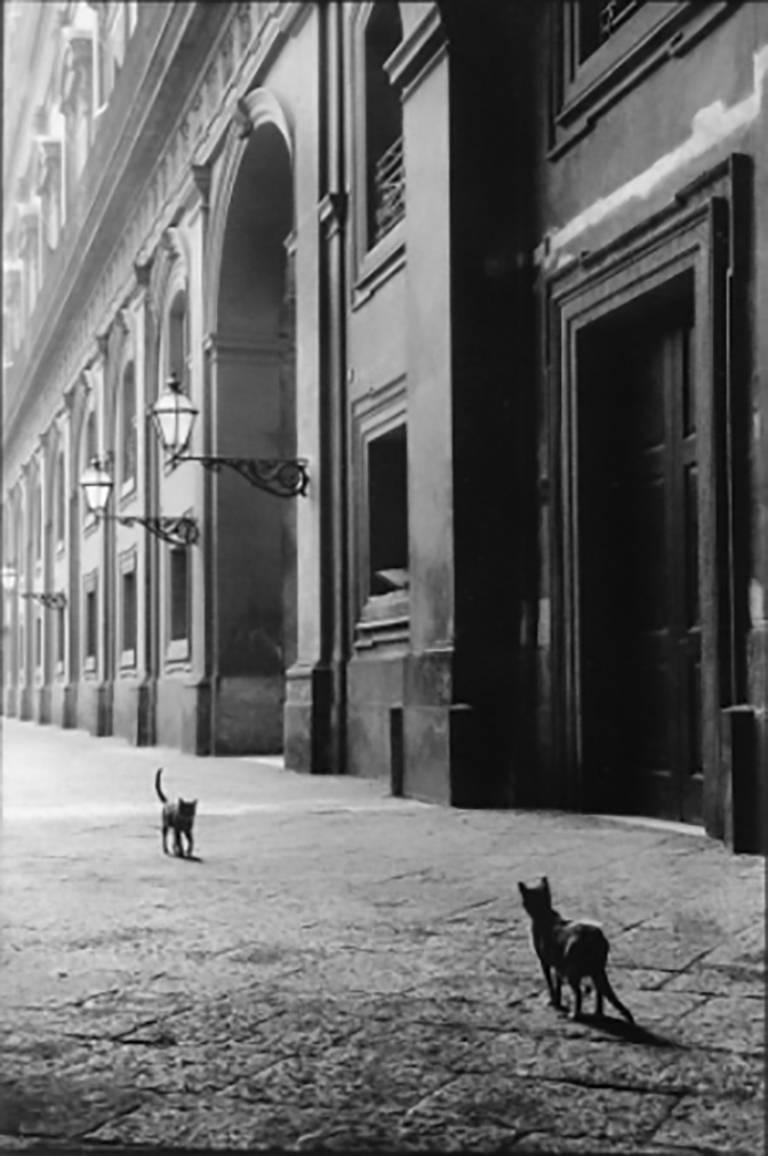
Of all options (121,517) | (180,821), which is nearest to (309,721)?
(180,821)

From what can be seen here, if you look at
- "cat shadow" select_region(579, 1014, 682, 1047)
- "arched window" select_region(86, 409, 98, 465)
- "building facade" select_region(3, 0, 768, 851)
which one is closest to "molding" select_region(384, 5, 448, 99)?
"building facade" select_region(3, 0, 768, 851)

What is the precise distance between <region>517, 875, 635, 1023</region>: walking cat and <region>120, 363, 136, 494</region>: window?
1138 millimetres

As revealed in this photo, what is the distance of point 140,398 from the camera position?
243cm

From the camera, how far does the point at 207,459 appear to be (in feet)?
7.44

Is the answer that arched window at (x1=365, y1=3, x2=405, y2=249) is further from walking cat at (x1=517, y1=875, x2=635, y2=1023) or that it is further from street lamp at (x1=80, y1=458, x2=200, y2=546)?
walking cat at (x1=517, y1=875, x2=635, y2=1023)

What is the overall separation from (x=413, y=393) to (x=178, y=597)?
76cm

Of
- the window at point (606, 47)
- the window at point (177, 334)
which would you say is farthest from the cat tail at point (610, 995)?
the window at point (177, 334)

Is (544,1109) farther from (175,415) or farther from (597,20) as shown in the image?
(175,415)

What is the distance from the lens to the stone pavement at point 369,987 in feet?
4.32

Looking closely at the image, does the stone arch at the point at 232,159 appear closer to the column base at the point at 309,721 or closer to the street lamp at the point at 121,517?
the street lamp at the point at 121,517

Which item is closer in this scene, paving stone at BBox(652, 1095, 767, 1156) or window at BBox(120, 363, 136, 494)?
paving stone at BBox(652, 1095, 767, 1156)

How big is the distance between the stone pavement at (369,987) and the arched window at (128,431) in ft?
1.86

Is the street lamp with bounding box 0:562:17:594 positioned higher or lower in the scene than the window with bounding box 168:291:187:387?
lower

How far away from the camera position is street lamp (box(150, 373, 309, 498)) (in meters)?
2.26
